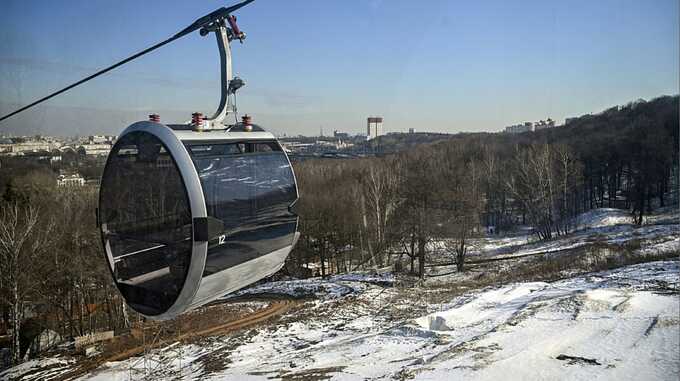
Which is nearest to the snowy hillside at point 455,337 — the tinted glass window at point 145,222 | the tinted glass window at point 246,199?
the tinted glass window at point 246,199

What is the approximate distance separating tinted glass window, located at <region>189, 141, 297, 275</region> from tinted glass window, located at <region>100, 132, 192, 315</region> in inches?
6.6

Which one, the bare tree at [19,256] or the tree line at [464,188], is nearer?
the bare tree at [19,256]

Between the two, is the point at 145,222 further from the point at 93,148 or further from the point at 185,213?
the point at 93,148

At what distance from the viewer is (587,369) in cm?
516

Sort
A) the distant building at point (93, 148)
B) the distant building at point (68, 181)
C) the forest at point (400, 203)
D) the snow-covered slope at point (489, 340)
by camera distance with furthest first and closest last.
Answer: the forest at point (400, 203) < the distant building at point (68, 181) < the snow-covered slope at point (489, 340) < the distant building at point (93, 148)

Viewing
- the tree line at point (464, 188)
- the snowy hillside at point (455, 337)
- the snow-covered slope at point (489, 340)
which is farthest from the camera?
the tree line at point (464, 188)

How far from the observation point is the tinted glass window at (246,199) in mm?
2721

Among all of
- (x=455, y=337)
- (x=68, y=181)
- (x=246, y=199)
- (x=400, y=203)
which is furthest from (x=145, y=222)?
(x=400, y=203)

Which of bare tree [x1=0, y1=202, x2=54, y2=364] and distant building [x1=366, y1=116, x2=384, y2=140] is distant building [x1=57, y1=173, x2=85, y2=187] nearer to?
bare tree [x1=0, y1=202, x2=54, y2=364]

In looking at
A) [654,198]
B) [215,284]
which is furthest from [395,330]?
[654,198]

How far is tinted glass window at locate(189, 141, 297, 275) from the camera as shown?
8.93 ft

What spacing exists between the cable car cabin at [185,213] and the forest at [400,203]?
433 cm

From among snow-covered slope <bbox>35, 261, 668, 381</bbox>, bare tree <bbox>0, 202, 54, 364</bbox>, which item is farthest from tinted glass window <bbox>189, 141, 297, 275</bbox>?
bare tree <bbox>0, 202, 54, 364</bbox>

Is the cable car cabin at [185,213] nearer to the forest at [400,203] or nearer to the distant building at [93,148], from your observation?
the distant building at [93,148]
